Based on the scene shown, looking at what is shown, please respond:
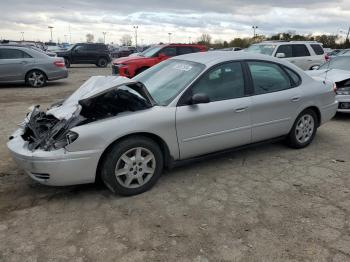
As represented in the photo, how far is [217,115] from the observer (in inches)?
176

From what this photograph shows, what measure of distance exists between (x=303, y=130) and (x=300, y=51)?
8.02m

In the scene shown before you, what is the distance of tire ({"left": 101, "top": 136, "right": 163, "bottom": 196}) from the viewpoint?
152 inches

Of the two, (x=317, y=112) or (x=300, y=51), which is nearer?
(x=317, y=112)

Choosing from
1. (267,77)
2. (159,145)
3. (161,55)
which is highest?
(161,55)

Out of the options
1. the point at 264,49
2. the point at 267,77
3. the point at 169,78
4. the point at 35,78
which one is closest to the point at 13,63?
the point at 35,78

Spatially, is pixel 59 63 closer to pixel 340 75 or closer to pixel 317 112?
pixel 340 75

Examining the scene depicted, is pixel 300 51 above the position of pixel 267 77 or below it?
above

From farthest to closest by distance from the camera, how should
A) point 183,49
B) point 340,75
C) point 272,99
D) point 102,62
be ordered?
point 102,62 < point 183,49 < point 340,75 < point 272,99

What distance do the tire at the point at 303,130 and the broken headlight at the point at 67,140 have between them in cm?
341

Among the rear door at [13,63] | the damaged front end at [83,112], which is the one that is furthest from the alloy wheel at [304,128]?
the rear door at [13,63]

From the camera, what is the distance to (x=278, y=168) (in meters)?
4.89

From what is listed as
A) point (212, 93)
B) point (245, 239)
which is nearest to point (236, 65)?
point (212, 93)

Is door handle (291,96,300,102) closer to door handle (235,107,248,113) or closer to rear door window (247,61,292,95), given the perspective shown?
rear door window (247,61,292,95)

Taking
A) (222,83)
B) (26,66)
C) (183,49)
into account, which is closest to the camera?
(222,83)
